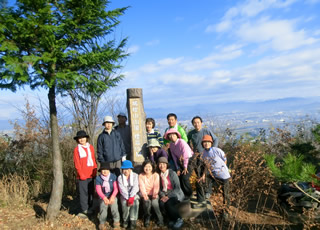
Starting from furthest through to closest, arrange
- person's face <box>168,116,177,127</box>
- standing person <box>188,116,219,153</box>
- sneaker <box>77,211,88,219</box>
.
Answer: person's face <box>168,116,177,127</box> < standing person <box>188,116,219,153</box> < sneaker <box>77,211,88,219</box>

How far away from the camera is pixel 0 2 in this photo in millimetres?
3992

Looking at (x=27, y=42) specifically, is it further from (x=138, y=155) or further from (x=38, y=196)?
(x=38, y=196)

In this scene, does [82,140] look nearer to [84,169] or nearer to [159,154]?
[84,169]

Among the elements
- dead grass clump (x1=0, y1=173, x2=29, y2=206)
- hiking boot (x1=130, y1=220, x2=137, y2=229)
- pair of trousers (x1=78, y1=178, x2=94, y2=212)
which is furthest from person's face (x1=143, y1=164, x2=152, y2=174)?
dead grass clump (x1=0, y1=173, x2=29, y2=206)

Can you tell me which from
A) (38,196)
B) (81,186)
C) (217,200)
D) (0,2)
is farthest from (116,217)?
(0,2)

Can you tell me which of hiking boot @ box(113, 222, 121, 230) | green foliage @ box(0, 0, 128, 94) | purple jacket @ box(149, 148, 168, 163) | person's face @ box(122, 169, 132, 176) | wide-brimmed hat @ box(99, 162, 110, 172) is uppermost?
green foliage @ box(0, 0, 128, 94)

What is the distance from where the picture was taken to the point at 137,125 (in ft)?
19.5

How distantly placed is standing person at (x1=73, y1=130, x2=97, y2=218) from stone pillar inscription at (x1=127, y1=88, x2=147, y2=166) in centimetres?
116

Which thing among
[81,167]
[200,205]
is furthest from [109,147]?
[200,205]

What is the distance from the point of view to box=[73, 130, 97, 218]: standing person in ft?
16.0

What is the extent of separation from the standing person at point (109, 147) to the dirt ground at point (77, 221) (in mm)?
1157

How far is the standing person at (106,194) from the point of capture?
448cm

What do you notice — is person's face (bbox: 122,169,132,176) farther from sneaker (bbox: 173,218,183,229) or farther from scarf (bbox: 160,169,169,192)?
sneaker (bbox: 173,218,183,229)

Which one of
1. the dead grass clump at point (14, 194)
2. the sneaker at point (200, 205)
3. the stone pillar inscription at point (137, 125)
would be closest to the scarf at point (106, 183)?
the stone pillar inscription at point (137, 125)
